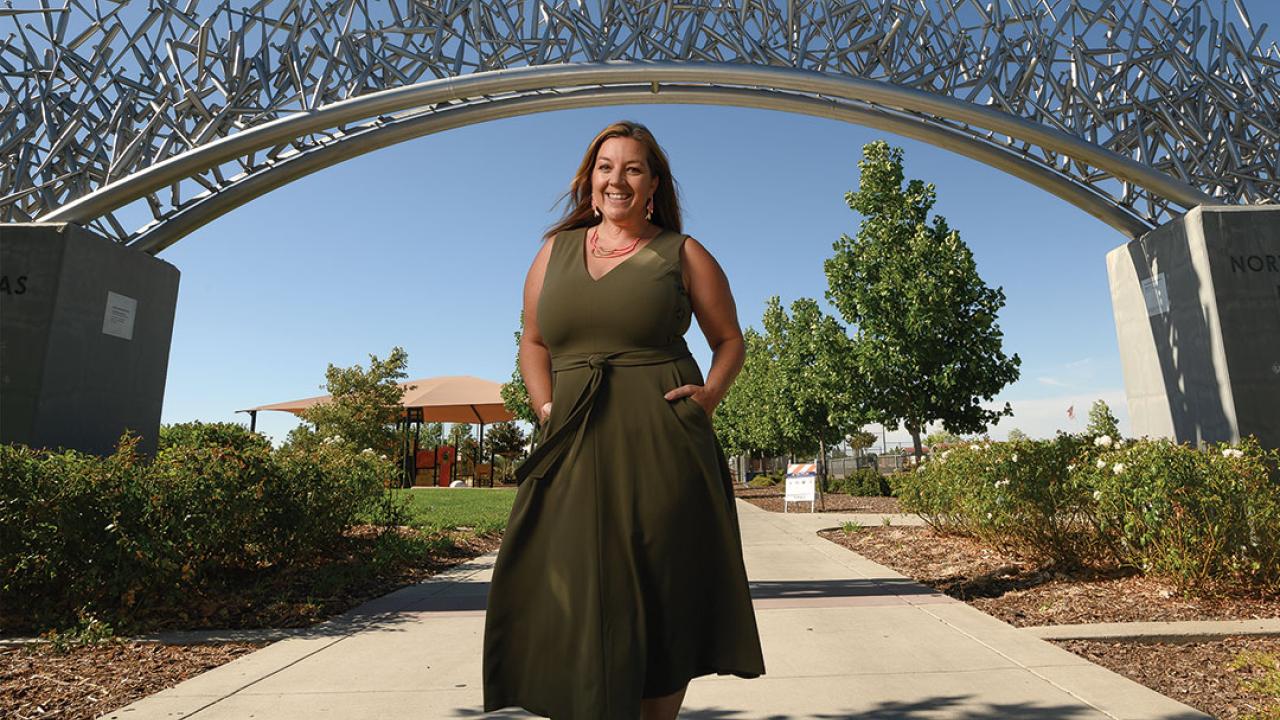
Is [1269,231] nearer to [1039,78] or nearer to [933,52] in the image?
[1039,78]

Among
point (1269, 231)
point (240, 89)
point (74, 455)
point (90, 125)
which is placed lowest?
point (74, 455)

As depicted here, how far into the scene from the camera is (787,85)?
29.6 ft

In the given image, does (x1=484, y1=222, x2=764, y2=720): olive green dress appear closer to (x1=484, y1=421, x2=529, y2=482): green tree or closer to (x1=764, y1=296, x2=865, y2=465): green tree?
(x1=764, y1=296, x2=865, y2=465): green tree

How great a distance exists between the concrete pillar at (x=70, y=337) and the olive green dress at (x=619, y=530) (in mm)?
6370

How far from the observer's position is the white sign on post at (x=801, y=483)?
622 inches

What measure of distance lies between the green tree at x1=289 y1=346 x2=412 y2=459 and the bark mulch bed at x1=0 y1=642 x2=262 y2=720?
71.8 ft

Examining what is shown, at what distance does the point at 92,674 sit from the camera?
12.7ft

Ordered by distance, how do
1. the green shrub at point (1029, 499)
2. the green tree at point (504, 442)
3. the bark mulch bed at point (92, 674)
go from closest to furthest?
the bark mulch bed at point (92, 674) < the green shrub at point (1029, 499) < the green tree at point (504, 442)

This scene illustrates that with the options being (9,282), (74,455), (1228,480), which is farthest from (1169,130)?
(9,282)

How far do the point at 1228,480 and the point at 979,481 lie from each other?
2529 millimetres

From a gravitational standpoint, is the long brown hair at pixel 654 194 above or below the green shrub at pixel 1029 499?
above

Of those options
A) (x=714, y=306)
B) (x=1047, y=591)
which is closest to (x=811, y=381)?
(x=1047, y=591)

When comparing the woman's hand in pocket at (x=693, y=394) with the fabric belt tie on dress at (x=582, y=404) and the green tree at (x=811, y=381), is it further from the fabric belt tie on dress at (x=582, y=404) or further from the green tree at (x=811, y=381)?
the green tree at (x=811, y=381)

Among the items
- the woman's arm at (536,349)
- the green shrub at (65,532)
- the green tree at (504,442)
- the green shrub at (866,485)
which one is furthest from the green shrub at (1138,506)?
the green tree at (504,442)
